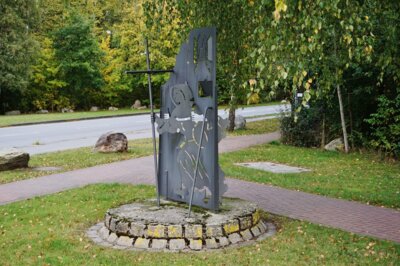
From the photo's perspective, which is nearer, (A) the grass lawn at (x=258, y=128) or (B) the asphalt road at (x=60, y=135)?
(B) the asphalt road at (x=60, y=135)

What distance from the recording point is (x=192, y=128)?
7.32 metres

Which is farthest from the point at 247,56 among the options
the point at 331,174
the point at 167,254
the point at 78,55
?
the point at 78,55

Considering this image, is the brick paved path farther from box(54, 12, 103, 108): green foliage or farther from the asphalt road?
box(54, 12, 103, 108): green foliage

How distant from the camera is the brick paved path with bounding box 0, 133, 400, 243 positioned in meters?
7.60

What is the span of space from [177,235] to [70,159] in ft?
26.7

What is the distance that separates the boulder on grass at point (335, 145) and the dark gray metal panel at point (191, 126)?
8937 millimetres

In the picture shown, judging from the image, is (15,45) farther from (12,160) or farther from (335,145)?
(335,145)

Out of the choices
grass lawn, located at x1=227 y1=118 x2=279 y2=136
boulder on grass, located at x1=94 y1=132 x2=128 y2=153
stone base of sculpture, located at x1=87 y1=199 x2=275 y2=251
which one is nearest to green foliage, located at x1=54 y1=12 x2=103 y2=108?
grass lawn, located at x1=227 y1=118 x2=279 y2=136

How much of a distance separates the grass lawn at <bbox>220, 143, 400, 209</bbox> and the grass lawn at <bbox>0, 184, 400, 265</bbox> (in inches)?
94.7

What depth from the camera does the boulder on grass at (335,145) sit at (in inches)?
608

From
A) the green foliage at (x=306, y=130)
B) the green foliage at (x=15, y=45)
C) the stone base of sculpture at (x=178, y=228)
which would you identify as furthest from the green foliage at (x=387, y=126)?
the green foliage at (x=15, y=45)

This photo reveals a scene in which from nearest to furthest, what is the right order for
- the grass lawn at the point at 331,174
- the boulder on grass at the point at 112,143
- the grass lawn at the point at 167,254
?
the grass lawn at the point at 167,254 → the grass lawn at the point at 331,174 → the boulder on grass at the point at 112,143

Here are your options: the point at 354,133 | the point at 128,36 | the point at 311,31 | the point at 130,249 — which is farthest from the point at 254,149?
the point at 128,36

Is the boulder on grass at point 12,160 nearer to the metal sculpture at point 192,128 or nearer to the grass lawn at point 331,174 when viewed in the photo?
the grass lawn at point 331,174
